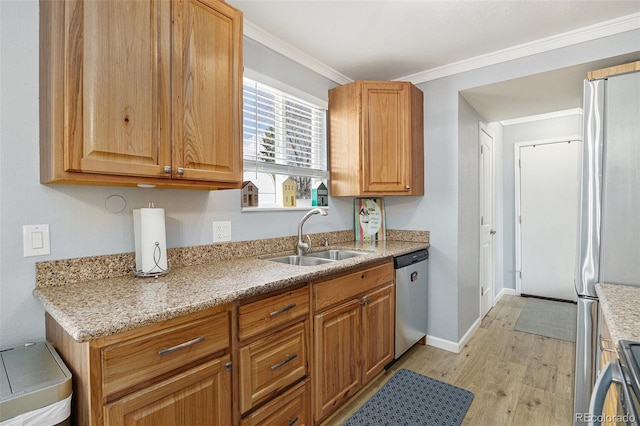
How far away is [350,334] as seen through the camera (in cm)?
192

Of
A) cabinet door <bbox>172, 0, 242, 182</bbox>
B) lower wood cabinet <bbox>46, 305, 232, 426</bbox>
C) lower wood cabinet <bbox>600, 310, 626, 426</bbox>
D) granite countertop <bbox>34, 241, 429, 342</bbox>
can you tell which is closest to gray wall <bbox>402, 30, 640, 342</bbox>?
granite countertop <bbox>34, 241, 429, 342</bbox>

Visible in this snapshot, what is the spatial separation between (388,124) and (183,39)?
1.74 metres

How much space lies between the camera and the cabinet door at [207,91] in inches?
54.9

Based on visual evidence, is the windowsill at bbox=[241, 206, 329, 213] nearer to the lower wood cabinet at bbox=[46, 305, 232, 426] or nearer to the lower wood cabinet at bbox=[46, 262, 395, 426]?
the lower wood cabinet at bbox=[46, 262, 395, 426]

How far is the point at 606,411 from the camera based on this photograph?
3.70 feet

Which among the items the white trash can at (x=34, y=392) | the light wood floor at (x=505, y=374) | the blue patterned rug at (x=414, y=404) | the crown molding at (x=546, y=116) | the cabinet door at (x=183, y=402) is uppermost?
the crown molding at (x=546, y=116)

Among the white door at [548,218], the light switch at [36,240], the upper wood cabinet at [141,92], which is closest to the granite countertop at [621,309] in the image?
the upper wood cabinet at [141,92]

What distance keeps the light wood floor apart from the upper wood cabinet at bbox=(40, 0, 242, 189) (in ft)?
5.48

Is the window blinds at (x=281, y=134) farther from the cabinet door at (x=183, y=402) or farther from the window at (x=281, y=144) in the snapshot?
the cabinet door at (x=183, y=402)

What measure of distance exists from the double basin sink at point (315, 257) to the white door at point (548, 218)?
308 cm

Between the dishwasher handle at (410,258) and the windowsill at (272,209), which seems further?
the dishwasher handle at (410,258)

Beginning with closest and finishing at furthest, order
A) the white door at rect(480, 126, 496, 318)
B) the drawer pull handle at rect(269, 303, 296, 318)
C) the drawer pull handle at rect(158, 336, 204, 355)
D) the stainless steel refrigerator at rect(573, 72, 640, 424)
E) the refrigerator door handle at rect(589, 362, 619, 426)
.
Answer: the refrigerator door handle at rect(589, 362, 619, 426), the drawer pull handle at rect(158, 336, 204, 355), the drawer pull handle at rect(269, 303, 296, 318), the stainless steel refrigerator at rect(573, 72, 640, 424), the white door at rect(480, 126, 496, 318)

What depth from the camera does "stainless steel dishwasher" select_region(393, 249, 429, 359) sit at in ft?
7.89

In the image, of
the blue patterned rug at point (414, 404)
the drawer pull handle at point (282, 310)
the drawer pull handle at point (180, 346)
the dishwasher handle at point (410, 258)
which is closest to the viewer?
the drawer pull handle at point (180, 346)
